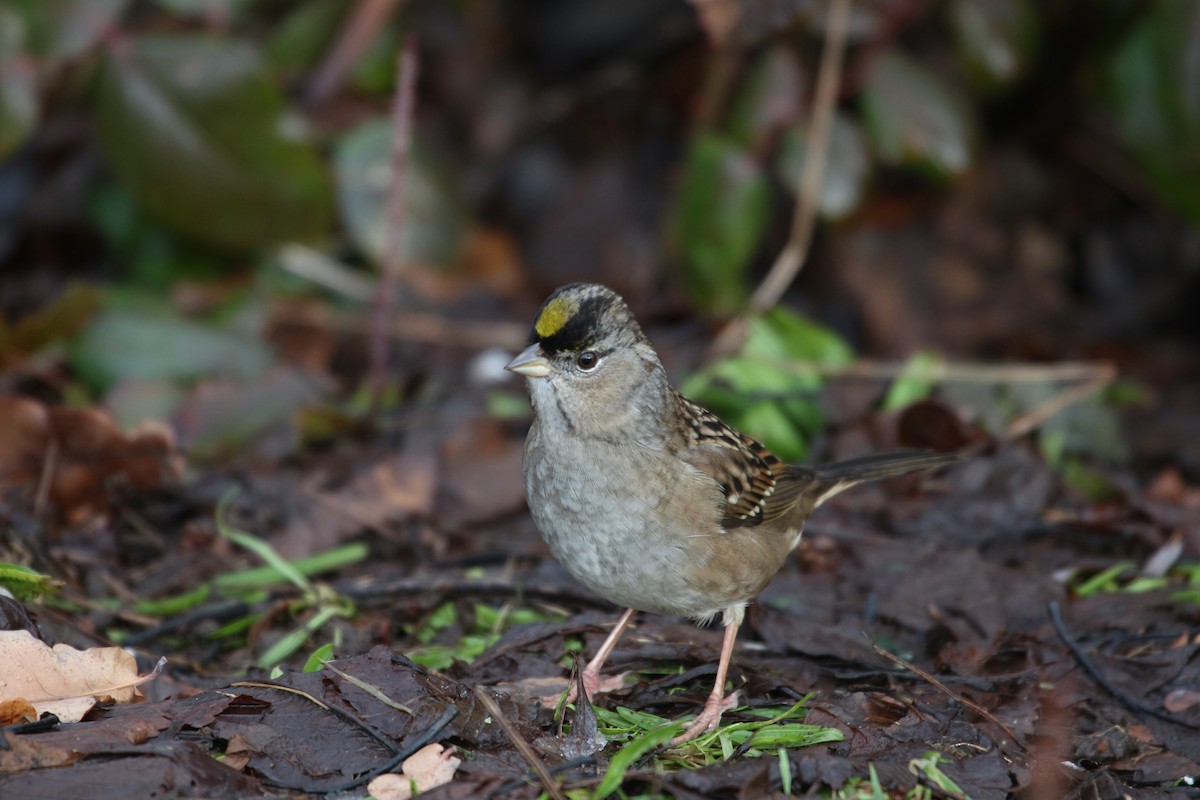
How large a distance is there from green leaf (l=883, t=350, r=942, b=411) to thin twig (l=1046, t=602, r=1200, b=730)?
1.39 meters

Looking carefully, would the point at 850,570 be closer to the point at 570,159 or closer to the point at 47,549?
the point at 47,549

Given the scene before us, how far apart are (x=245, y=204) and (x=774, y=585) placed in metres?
3.02

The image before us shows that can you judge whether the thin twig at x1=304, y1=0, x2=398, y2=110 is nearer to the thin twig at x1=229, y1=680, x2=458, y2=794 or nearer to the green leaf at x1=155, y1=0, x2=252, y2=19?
the green leaf at x1=155, y1=0, x2=252, y2=19

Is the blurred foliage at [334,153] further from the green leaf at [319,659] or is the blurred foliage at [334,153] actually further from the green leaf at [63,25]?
the green leaf at [319,659]

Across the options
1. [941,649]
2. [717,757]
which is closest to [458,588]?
[717,757]

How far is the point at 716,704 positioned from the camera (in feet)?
10.8

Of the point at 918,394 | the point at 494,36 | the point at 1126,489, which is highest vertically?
the point at 494,36

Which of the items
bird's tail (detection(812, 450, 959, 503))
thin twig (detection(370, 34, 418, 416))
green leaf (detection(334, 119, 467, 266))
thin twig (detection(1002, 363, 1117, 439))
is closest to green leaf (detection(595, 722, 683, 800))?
bird's tail (detection(812, 450, 959, 503))

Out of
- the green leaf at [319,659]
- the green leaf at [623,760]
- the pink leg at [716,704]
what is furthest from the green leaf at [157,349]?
the green leaf at [623,760]

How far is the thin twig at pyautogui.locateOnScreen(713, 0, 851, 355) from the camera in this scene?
18.1 ft

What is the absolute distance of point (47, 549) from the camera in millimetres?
4090

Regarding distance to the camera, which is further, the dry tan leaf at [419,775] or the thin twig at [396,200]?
the thin twig at [396,200]

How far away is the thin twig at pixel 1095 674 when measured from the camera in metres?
3.46

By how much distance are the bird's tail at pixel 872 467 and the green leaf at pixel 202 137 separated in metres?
2.85
